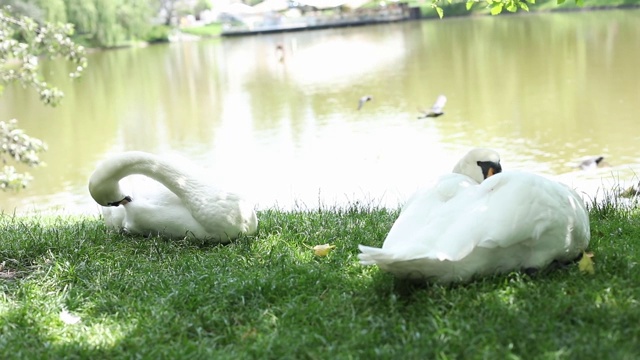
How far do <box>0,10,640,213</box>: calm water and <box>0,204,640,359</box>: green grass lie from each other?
1.31m

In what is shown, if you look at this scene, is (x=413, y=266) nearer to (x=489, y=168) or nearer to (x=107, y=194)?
(x=489, y=168)

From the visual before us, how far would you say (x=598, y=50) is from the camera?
2628cm

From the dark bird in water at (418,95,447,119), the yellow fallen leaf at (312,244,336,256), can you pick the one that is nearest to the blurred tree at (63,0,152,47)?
the dark bird in water at (418,95,447,119)

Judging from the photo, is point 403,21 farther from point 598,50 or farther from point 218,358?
point 218,358

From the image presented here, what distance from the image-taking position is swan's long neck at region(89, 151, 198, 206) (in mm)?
5344

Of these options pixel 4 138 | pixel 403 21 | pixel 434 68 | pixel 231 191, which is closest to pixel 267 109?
pixel 434 68

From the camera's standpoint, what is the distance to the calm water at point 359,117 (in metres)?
12.6

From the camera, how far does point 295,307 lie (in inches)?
149

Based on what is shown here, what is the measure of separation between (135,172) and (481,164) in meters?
2.46

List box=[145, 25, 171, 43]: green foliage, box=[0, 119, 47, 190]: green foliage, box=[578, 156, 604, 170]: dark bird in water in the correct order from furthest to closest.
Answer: box=[145, 25, 171, 43]: green foliage < box=[578, 156, 604, 170]: dark bird in water < box=[0, 119, 47, 190]: green foliage

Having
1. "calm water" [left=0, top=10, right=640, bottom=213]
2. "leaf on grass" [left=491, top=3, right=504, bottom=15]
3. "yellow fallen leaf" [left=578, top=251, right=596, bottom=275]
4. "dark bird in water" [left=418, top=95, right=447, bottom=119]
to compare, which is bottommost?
"calm water" [left=0, top=10, right=640, bottom=213]

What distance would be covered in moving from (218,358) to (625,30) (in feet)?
110

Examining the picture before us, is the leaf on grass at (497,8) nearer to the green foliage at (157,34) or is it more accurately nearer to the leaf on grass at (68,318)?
the leaf on grass at (68,318)

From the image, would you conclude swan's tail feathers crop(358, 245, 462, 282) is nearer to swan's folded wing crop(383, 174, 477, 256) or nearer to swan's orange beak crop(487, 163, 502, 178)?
swan's folded wing crop(383, 174, 477, 256)
